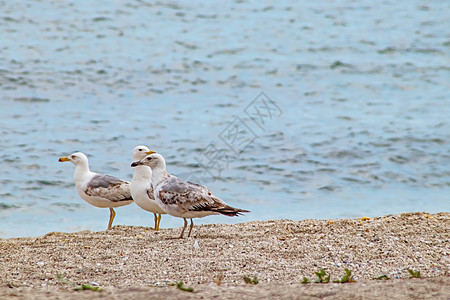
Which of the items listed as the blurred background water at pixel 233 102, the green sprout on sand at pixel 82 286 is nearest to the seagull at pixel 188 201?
the green sprout on sand at pixel 82 286

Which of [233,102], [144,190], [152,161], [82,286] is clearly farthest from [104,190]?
[233,102]

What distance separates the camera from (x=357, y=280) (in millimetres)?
5395

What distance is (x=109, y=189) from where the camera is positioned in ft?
29.9

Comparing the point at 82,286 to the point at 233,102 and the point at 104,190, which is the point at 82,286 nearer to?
the point at 104,190

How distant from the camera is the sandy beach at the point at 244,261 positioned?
15.8 ft

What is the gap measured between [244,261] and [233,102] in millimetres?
10966

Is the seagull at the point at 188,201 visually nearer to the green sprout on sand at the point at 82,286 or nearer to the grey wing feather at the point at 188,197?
the grey wing feather at the point at 188,197

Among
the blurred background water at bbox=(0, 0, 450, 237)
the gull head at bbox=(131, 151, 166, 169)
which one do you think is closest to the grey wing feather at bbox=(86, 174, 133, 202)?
the gull head at bbox=(131, 151, 166, 169)

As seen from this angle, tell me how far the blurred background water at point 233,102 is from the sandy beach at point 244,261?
7.29 feet

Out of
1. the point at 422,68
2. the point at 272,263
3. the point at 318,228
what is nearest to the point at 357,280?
the point at 272,263

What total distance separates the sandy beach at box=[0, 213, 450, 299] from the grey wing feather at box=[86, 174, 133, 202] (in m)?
0.67

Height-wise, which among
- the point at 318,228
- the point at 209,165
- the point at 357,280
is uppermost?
the point at 357,280

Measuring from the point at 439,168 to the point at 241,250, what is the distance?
7565 mm

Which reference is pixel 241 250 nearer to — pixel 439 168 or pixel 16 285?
pixel 16 285
